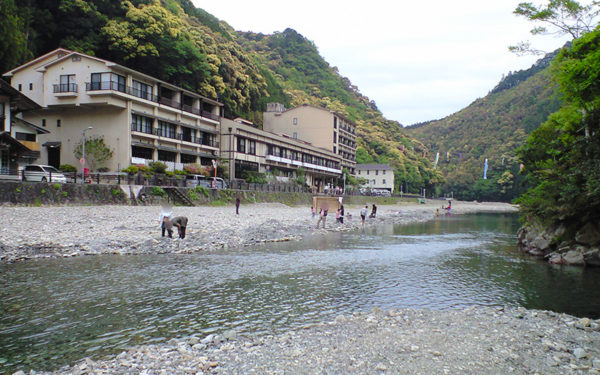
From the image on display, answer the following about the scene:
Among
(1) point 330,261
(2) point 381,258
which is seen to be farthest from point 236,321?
(2) point 381,258

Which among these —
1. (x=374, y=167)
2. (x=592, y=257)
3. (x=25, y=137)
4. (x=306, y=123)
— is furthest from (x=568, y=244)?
(x=374, y=167)

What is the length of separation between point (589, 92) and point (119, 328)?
57.6 ft

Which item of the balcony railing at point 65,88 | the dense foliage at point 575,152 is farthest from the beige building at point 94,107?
the dense foliage at point 575,152

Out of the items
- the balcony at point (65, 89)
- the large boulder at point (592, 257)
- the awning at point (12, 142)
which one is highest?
the balcony at point (65, 89)

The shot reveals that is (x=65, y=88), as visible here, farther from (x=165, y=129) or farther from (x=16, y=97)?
(x=165, y=129)

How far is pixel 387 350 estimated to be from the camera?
7258 mm

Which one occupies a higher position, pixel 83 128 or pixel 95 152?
pixel 83 128

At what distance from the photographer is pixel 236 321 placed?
29.7ft

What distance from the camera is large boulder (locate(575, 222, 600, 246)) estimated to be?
17.5 m

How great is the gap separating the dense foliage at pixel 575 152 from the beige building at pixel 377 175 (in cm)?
8259

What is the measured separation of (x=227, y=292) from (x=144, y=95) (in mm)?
39639

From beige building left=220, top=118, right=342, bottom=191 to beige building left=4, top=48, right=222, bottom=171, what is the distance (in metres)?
9.56

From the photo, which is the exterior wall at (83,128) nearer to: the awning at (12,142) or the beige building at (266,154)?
the awning at (12,142)

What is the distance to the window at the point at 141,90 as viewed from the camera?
43.9m
